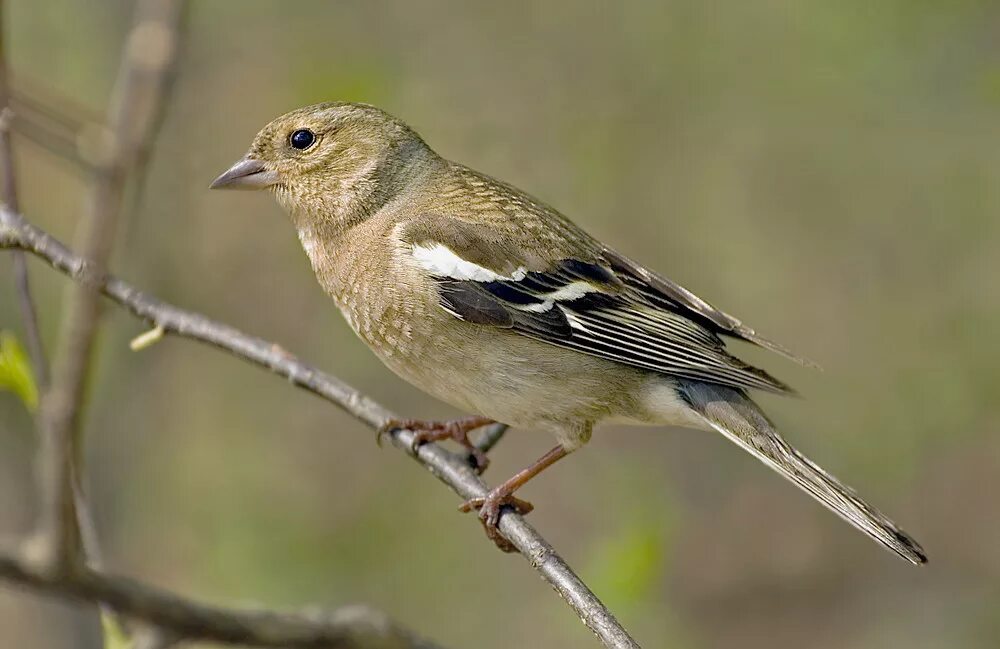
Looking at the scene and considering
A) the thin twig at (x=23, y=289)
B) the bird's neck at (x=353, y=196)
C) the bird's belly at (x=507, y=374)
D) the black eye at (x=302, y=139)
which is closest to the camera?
A: the thin twig at (x=23, y=289)

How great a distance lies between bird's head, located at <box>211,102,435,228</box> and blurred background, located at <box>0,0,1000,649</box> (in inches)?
76.6

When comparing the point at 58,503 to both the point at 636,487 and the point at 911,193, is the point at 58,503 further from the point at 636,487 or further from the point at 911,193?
the point at 911,193

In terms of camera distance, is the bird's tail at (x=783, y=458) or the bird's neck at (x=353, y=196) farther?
the bird's neck at (x=353, y=196)

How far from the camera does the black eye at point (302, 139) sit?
526 cm

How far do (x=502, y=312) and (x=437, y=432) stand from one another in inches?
22.4

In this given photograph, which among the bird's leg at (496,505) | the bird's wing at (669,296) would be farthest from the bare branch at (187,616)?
the bird's wing at (669,296)

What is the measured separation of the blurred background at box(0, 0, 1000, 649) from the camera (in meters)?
7.46

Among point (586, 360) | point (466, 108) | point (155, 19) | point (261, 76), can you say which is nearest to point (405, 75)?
point (466, 108)

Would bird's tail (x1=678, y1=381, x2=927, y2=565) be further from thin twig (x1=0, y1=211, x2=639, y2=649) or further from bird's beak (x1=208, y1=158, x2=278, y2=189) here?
bird's beak (x1=208, y1=158, x2=278, y2=189)

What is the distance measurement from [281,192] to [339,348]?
3.42m

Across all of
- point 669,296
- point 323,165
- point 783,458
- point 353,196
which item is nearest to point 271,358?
point 353,196

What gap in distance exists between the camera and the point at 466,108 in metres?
8.78

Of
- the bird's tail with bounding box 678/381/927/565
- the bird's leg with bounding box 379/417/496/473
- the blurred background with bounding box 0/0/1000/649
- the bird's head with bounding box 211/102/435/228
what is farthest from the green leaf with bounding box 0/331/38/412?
the blurred background with bounding box 0/0/1000/649

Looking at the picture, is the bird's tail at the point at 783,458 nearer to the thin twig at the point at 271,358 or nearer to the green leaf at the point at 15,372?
the thin twig at the point at 271,358
